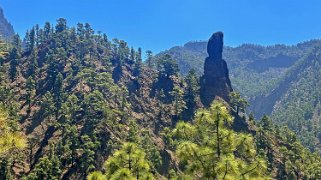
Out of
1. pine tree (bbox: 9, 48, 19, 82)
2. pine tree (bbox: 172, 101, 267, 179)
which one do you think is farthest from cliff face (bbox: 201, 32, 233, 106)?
pine tree (bbox: 172, 101, 267, 179)

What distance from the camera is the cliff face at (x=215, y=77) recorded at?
169 meters

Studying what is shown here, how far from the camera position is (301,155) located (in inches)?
4847

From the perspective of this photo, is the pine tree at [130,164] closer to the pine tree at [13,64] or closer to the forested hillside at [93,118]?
the forested hillside at [93,118]

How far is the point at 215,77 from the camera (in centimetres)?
17800

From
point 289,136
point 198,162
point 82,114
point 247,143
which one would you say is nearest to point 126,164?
point 198,162

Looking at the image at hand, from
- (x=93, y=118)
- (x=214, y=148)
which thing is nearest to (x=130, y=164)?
(x=214, y=148)

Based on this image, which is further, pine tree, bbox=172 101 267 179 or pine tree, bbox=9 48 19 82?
pine tree, bbox=9 48 19 82

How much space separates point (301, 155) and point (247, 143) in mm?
114151

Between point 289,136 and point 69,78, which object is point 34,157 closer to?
point 69,78

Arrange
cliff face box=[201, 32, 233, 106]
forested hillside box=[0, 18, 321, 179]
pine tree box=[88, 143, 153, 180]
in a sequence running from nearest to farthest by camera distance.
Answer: pine tree box=[88, 143, 153, 180], forested hillside box=[0, 18, 321, 179], cliff face box=[201, 32, 233, 106]

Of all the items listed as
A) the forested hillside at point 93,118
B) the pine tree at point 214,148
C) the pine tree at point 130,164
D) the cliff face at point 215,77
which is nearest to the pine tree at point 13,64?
the forested hillside at point 93,118

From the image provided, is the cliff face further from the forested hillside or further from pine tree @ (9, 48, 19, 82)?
pine tree @ (9, 48, 19, 82)

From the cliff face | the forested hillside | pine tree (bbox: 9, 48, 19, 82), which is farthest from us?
the cliff face

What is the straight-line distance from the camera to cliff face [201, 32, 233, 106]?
169038mm
